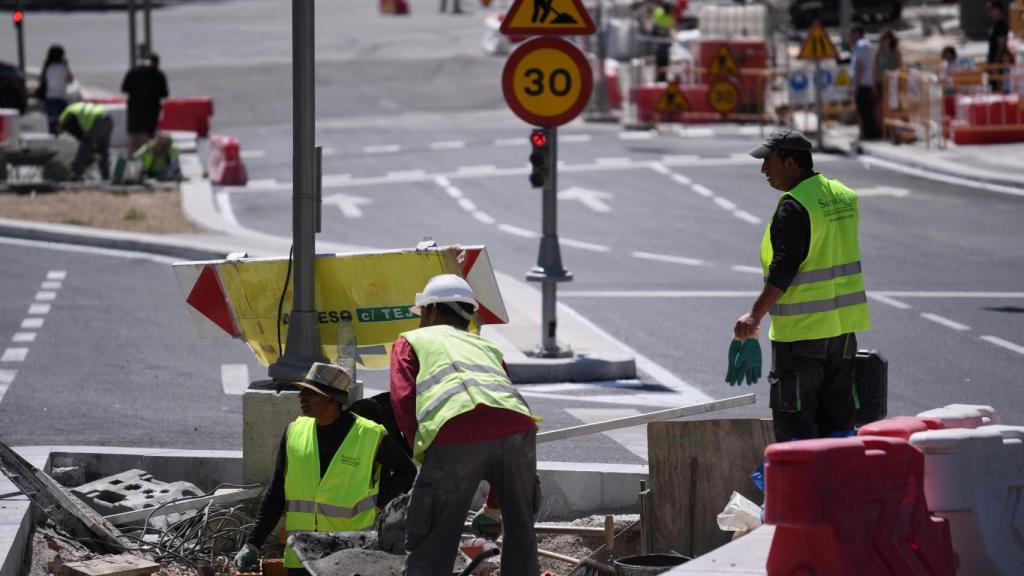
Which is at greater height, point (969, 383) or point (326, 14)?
point (326, 14)

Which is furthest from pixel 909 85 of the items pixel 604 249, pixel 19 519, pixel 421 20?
pixel 421 20

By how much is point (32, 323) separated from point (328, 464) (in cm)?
906

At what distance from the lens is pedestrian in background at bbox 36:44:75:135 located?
112 feet

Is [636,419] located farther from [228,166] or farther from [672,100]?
[672,100]

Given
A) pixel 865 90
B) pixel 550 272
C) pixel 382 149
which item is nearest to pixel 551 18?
pixel 550 272

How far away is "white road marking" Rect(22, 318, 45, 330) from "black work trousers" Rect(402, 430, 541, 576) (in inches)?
377

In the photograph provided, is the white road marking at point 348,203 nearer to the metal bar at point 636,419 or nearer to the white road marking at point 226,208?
the white road marking at point 226,208

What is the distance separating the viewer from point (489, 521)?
8312mm

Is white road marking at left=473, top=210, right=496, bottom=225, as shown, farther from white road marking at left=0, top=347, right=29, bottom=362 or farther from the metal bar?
the metal bar

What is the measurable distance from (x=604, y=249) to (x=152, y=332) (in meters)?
6.57

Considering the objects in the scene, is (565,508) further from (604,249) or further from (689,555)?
(604,249)

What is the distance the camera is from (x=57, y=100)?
1356 inches

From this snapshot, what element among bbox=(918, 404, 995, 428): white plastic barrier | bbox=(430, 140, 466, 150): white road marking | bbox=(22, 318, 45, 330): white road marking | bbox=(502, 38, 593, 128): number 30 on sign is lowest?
bbox=(22, 318, 45, 330): white road marking

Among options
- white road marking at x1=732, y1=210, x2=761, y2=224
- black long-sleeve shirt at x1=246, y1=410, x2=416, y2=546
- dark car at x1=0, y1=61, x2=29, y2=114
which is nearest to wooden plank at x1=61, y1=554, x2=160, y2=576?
black long-sleeve shirt at x1=246, y1=410, x2=416, y2=546
